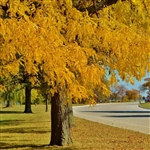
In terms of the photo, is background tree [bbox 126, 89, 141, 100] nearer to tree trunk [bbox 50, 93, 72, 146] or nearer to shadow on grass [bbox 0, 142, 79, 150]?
shadow on grass [bbox 0, 142, 79, 150]

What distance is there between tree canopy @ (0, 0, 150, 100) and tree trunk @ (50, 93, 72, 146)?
463 centimetres

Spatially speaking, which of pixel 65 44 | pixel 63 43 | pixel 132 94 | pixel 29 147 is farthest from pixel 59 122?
pixel 132 94

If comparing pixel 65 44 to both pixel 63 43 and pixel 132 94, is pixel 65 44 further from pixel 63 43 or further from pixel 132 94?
pixel 132 94

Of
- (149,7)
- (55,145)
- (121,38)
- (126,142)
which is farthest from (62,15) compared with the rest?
(126,142)

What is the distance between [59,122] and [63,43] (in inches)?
247

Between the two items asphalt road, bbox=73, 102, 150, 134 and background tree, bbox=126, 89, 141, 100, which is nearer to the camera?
asphalt road, bbox=73, 102, 150, 134

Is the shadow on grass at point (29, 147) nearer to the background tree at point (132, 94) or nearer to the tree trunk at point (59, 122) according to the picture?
the tree trunk at point (59, 122)

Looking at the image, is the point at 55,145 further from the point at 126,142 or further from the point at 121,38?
the point at 121,38

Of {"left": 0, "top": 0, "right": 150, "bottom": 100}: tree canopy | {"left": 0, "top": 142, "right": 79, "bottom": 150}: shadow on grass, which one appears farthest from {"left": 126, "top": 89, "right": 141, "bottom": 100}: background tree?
{"left": 0, "top": 0, "right": 150, "bottom": 100}: tree canopy

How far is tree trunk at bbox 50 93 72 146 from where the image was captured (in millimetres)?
13523

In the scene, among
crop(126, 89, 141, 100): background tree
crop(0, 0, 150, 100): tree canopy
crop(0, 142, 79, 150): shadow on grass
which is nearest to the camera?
crop(0, 0, 150, 100): tree canopy

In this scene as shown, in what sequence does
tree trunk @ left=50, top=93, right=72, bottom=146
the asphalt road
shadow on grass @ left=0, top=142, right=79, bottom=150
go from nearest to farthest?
shadow on grass @ left=0, top=142, right=79, bottom=150
tree trunk @ left=50, top=93, right=72, bottom=146
the asphalt road

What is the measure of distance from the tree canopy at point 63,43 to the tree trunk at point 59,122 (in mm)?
4631

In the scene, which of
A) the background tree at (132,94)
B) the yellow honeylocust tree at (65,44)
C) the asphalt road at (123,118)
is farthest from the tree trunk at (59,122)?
the background tree at (132,94)
